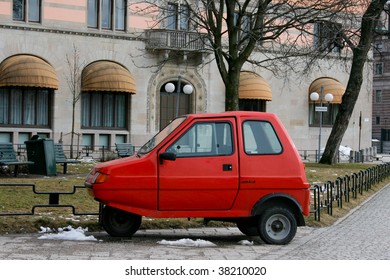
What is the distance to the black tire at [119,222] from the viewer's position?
504 inches

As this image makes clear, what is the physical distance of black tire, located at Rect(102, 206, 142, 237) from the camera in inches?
504

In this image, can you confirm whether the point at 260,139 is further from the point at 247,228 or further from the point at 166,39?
the point at 166,39

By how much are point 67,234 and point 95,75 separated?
2814 cm

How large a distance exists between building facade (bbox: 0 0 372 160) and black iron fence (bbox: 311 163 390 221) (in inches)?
467

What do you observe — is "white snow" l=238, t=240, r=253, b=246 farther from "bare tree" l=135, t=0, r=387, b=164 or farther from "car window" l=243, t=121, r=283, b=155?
"bare tree" l=135, t=0, r=387, b=164

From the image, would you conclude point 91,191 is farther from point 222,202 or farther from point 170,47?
point 170,47

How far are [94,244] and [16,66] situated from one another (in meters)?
27.5

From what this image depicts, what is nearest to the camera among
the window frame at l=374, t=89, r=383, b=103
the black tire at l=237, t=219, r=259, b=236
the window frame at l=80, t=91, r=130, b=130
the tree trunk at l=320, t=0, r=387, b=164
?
the black tire at l=237, t=219, r=259, b=236

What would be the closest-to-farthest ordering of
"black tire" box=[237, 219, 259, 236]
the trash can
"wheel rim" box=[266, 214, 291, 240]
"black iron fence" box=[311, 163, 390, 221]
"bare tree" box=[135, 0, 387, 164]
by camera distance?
1. "wheel rim" box=[266, 214, 291, 240]
2. "black tire" box=[237, 219, 259, 236]
3. "black iron fence" box=[311, 163, 390, 221]
4. the trash can
5. "bare tree" box=[135, 0, 387, 164]

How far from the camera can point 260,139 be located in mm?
12734

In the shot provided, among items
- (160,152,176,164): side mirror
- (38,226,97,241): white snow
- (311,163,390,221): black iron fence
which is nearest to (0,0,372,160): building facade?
(311,163,390,221): black iron fence

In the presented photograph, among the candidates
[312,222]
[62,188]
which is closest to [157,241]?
[312,222]

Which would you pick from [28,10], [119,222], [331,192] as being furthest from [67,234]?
[28,10]

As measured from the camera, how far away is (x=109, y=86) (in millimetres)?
40719
